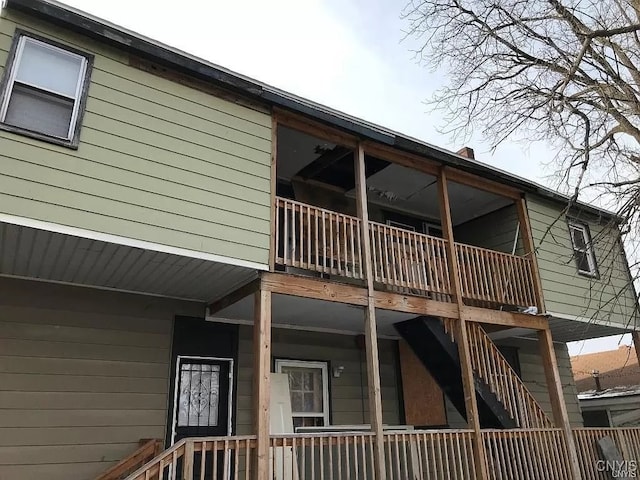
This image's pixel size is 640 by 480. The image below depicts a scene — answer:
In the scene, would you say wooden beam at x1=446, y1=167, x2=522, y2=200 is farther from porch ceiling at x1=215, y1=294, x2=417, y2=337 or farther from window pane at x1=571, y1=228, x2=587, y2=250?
porch ceiling at x1=215, y1=294, x2=417, y2=337

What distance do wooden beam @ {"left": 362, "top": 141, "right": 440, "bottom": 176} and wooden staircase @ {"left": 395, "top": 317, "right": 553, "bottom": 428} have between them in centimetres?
257

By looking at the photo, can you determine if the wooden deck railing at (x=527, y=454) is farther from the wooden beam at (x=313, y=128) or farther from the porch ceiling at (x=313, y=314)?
the wooden beam at (x=313, y=128)

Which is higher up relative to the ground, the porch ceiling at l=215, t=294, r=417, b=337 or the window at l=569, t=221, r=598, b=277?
the window at l=569, t=221, r=598, b=277

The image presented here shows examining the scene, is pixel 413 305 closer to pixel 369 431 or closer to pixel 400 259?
pixel 400 259

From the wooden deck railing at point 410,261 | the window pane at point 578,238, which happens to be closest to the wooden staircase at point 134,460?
the wooden deck railing at point 410,261

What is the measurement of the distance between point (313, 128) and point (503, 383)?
16.9ft

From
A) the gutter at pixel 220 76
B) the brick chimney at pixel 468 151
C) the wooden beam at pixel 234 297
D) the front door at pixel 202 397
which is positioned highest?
the brick chimney at pixel 468 151

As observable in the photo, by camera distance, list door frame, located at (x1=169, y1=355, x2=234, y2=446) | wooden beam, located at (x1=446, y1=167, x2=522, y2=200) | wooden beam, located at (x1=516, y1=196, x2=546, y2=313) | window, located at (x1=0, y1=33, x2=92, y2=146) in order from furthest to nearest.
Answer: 1. wooden beam, located at (x1=516, y1=196, x2=546, y2=313)
2. wooden beam, located at (x1=446, y1=167, x2=522, y2=200)
3. door frame, located at (x1=169, y1=355, x2=234, y2=446)
4. window, located at (x1=0, y1=33, x2=92, y2=146)

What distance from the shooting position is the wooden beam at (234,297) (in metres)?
6.31

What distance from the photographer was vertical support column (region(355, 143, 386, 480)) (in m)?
6.36

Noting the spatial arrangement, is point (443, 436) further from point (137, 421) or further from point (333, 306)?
point (137, 421)

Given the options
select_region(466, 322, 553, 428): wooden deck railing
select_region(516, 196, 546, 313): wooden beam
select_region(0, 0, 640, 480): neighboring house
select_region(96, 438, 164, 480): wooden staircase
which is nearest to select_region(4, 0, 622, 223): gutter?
select_region(0, 0, 640, 480): neighboring house

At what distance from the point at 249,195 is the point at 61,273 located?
265 centimetres

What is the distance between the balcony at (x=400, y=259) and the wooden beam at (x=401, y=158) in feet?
3.95
